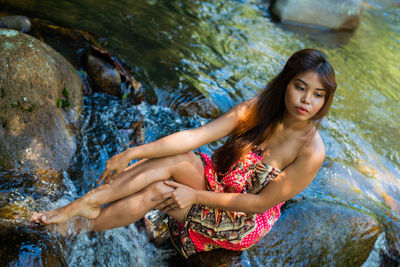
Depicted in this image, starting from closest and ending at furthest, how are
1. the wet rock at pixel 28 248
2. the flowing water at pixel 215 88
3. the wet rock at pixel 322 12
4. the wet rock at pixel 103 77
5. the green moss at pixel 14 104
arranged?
the wet rock at pixel 28 248, the green moss at pixel 14 104, the flowing water at pixel 215 88, the wet rock at pixel 103 77, the wet rock at pixel 322 12

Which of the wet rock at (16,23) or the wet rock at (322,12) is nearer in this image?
the wet rock at (16,23)

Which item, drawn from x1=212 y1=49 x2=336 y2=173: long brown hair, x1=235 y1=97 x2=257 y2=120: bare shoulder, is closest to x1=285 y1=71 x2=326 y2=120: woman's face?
x1=212 y1=49 x2=336 y2=173: long brown hair

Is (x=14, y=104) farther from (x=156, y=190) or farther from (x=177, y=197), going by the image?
(x=177, y=197)

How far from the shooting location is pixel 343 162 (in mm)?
4922

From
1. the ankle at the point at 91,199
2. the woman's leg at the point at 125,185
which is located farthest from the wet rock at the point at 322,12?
the ankle at the point at 91,199

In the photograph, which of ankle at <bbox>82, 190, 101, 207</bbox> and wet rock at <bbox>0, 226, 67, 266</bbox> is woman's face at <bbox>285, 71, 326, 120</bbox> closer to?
ankle at <bbox>82, 190, 101, 207</bbox>

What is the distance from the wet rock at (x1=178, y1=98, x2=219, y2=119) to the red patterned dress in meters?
2.22

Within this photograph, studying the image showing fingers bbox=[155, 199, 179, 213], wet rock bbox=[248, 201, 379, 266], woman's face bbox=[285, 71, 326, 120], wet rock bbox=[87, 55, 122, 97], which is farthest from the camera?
wet rock bbox=[87, 55, 122, 97]

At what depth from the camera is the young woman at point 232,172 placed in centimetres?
262

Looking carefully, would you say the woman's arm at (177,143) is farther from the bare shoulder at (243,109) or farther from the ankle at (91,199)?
the ankle at (91,199)

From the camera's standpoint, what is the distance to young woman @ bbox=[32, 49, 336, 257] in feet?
8.58

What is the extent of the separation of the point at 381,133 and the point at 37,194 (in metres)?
5.44

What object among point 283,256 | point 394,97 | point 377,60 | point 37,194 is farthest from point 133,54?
point 377,60

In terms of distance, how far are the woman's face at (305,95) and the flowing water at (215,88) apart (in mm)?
1354
